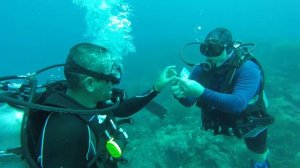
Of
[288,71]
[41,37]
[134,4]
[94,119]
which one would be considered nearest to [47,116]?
[94,119]

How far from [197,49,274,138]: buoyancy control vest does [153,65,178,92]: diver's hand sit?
958 millimetres

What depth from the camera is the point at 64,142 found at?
2.12 metres

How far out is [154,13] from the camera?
6838 centimetres

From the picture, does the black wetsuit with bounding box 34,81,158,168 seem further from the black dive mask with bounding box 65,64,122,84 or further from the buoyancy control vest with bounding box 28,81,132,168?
the black dive mask with bounding box 65,64,122,84

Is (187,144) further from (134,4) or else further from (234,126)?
(134,4)

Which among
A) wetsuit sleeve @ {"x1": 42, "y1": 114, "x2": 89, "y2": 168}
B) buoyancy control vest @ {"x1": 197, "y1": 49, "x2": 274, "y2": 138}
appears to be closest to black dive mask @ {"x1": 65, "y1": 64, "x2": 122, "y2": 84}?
wetsuit sleeve @ {"x1": 42, "y1": 114, "x2": 89, "y2": 168}

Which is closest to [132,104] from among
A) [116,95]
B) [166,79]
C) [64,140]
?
[166,79]

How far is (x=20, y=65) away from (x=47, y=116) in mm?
64449

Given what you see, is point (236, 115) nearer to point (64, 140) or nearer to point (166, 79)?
point (166, 79)

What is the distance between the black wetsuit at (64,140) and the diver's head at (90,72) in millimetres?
237

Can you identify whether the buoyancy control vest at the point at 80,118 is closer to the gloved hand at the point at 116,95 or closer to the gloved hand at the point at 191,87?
the gloved hand at the point at 116,95

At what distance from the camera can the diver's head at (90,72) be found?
8.55 feet

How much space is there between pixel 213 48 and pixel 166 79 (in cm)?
102

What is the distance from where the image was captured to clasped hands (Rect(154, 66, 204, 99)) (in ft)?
12.4
